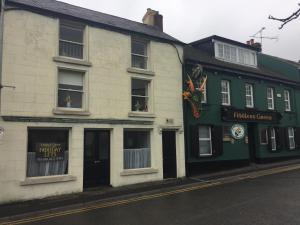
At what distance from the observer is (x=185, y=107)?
56.0 ft

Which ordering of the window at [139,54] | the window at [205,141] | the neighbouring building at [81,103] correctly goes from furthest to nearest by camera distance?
the window at [205,141]
the window at [139,54]
the neighbouring building at [81,103]

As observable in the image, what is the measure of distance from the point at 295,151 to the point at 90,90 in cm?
1739

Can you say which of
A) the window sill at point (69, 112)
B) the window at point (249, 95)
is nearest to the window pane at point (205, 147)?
the window at point (249, 95)

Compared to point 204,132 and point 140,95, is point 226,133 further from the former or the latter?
point 140,95

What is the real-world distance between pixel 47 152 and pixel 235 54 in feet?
51.1

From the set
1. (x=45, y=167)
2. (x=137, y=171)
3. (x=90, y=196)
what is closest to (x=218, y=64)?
(x=137, y=171)

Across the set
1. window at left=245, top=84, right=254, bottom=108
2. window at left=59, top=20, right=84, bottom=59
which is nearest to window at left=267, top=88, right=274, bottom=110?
window at left=245, top=84, right=254, bottom=108

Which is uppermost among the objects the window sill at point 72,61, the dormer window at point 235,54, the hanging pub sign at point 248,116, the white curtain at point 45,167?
the dormer window at point 235,54

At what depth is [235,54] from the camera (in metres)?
22.4

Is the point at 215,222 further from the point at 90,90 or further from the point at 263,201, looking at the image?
the point at 90,90

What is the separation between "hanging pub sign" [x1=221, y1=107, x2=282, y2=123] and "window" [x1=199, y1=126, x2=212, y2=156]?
4.75 feet

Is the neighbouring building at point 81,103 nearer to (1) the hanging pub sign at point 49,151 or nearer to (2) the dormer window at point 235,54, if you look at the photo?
(1) the hanging pub sign at point 49,151

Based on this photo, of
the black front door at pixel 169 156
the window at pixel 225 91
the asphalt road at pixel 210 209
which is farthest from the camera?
the window at pixel 225 91

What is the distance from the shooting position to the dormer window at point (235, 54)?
2161 cm
